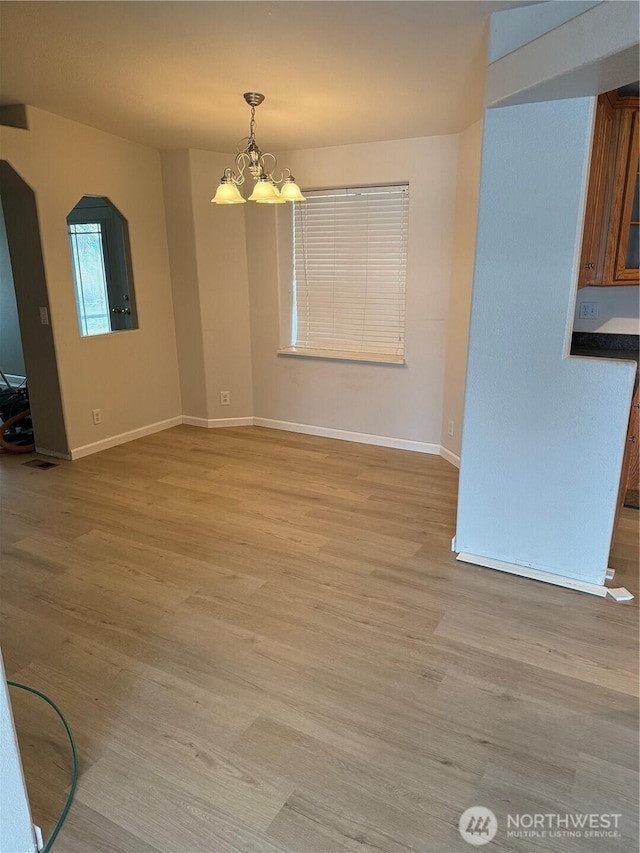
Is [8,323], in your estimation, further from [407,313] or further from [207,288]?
[407,313]

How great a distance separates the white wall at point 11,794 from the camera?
1271mm

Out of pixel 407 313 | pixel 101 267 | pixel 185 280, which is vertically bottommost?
pixel 407 313

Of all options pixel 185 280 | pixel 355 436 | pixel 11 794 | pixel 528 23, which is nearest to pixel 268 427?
pixel 355 436

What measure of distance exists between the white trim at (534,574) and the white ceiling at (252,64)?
2.46 m

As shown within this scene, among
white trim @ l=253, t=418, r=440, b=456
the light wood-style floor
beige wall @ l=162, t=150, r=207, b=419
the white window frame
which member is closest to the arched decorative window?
beige wall @ l=162, t=150, r=207, b=419

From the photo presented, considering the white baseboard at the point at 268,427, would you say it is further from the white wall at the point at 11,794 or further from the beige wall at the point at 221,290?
the white wall at the point at 11,794

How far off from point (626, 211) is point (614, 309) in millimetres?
707

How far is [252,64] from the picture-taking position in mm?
2650

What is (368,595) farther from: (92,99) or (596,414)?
(92,99)

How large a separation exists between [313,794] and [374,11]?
2807 mm

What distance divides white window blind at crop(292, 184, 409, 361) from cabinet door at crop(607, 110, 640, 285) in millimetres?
1638

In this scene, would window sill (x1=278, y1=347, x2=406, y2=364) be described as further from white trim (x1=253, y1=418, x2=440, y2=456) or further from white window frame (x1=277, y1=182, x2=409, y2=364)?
white trim (x1=253, y1=418, x2=440, y2=456)

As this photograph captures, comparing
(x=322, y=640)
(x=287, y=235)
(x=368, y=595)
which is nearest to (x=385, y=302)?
(x=287, y=235)

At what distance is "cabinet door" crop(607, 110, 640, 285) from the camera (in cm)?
281
